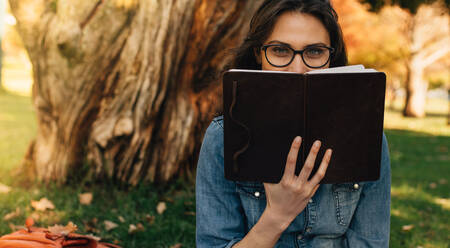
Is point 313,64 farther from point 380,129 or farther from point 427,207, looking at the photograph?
point 427,207

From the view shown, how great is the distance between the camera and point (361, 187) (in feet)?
5.82

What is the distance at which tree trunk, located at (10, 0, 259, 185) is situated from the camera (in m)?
3.73

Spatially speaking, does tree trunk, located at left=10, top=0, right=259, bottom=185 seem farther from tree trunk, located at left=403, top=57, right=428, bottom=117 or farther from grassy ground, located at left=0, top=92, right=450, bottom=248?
tree trunk, located at left=403, top=57, right=428, bottom=117

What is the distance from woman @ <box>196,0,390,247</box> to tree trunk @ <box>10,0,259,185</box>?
1.91 metres

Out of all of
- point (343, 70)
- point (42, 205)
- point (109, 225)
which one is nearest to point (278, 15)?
point (343, 70)

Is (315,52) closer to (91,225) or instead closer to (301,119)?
(301,119)

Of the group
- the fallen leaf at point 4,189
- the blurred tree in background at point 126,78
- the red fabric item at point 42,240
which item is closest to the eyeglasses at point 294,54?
the red fabric item at point 42,240

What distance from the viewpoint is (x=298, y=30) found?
1711mm

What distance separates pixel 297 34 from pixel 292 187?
2.08 feet

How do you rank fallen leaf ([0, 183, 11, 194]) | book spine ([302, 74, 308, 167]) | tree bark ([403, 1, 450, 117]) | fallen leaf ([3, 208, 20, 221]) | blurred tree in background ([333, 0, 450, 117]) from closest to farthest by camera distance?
book spine ([302, 74, 308, 167])
fallen leaf ([3, 208, 20, 221])
fallen leaf ([0, 183, 11, 194])
blurred tree in background ([333, 0, 450, 117])
tree bark ([403, 1, 450, 117])

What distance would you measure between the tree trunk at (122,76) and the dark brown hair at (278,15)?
1.71 meters

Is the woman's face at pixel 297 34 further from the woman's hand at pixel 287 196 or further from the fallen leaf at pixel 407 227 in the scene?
the fallen leaf at pixel 407 227

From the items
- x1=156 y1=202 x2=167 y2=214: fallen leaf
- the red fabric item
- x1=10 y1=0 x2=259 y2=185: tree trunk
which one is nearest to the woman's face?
the red fabric item

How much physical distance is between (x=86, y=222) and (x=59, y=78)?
1348 mm
